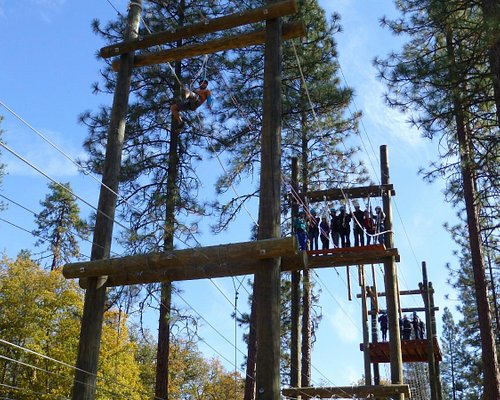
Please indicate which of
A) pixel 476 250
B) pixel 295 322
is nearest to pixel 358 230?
pixel 295 322

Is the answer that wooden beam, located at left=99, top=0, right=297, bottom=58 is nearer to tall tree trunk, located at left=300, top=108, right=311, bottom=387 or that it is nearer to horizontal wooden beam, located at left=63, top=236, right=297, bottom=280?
horizontal wooden beam, located at left=63, top=236, right=297, bottom=280

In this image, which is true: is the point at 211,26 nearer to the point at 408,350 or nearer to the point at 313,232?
the point at 313,232

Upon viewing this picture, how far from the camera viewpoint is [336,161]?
14.8 m

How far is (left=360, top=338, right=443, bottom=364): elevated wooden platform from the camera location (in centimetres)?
1295

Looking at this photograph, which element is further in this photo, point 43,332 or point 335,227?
point 43,332

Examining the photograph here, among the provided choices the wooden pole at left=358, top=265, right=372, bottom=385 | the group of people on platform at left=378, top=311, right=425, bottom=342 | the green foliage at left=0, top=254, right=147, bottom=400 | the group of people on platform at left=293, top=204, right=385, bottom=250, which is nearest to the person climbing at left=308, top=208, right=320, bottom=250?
the group of people on platform at left=293, top=204, right=385, bottom=250

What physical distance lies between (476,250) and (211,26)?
26.3 feet

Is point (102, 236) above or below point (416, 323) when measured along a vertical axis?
below

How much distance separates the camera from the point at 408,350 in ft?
43.6

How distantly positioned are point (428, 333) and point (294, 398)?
3.68 metres

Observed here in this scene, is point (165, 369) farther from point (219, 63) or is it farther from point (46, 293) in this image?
point (46, 293)

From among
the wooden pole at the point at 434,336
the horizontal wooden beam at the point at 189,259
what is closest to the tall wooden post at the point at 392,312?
the wooden pole at the point at 434,336

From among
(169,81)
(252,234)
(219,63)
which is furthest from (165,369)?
(219,63)

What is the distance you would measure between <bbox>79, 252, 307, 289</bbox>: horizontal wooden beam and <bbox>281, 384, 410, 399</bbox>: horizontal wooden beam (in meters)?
4.83
